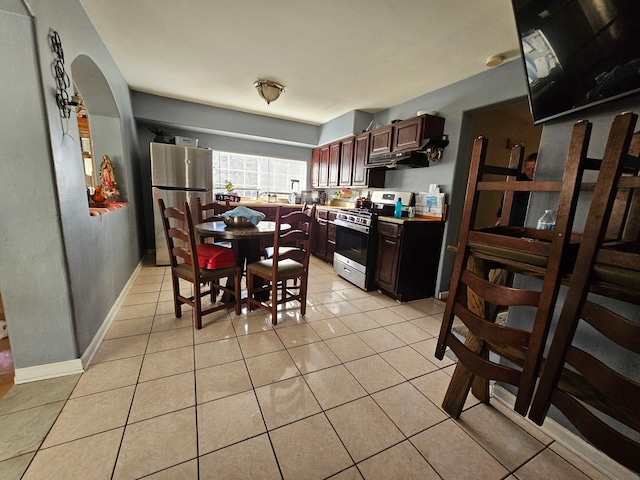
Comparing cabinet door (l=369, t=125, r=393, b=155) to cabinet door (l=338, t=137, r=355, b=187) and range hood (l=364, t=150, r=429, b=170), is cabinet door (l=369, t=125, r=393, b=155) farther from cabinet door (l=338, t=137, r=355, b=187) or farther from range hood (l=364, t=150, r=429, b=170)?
cabinet door (l=338, t=137, r=355, b=187)

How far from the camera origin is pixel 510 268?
45.6 inches

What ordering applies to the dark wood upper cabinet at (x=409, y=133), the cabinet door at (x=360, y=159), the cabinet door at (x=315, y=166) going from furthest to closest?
the cabinet door at (x=315, y=166), the cabinet door at (x=360, y=159), the dark wood upper cabinet at (x=409, y=133)

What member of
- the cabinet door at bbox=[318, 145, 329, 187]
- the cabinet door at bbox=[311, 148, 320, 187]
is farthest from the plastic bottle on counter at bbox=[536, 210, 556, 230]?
the cabinet door at bbox=[311, 148, 320, 187]

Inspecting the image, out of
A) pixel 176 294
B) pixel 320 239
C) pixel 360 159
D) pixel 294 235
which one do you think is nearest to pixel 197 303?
pixel 176 294

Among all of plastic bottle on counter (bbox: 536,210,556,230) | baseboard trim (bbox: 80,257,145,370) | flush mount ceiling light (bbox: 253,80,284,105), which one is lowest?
baseboard trim (bbox: 80,257,145,370)

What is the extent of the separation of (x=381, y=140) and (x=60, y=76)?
10.2 ft

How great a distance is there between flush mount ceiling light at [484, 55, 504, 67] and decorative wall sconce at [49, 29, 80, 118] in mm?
3189

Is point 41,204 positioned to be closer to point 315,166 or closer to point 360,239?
point 360,239

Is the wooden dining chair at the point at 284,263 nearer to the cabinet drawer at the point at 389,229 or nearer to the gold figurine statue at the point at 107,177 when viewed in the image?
the cabinet drawer at the point at 389,229

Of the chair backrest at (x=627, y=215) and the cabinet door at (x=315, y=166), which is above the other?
the cabinet door at (x=315, y=166)

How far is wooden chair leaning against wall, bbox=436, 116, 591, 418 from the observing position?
83 centimetres

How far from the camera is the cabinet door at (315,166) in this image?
505 centimetres

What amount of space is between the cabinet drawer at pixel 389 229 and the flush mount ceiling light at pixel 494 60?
1.69m

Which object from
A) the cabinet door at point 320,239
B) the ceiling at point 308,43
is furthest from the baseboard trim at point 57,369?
the cabinet door at point 320,239
